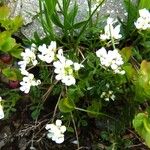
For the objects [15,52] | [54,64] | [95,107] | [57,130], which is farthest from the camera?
[15,52]

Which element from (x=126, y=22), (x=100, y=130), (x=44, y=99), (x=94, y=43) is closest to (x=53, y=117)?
(x=44, y=99)

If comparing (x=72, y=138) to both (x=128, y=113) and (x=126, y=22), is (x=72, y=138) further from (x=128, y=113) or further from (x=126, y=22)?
(x=126, y=22)

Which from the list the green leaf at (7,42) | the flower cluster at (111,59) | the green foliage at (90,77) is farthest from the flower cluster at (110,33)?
the green leaf at (7,42)

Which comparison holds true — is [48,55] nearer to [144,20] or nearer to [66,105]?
[66,105]

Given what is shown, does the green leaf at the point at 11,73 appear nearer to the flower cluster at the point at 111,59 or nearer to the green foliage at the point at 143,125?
the flower cluster at the point at 111,59

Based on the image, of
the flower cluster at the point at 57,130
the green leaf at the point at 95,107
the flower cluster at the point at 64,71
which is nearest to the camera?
the flower cluster at the point at 64,71

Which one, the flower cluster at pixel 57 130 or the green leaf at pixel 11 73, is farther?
the green leaf at pixel 11 73

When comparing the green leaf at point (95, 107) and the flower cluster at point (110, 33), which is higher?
the flower cluster at point (110, 33)

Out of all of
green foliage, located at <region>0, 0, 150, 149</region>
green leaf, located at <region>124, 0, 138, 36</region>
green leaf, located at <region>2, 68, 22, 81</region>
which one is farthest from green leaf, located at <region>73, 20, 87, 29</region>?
green leaf, located at <region>2, 68, 22, 81</region>

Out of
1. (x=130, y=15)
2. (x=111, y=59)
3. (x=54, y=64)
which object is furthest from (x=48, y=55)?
(x=130, y=15)
